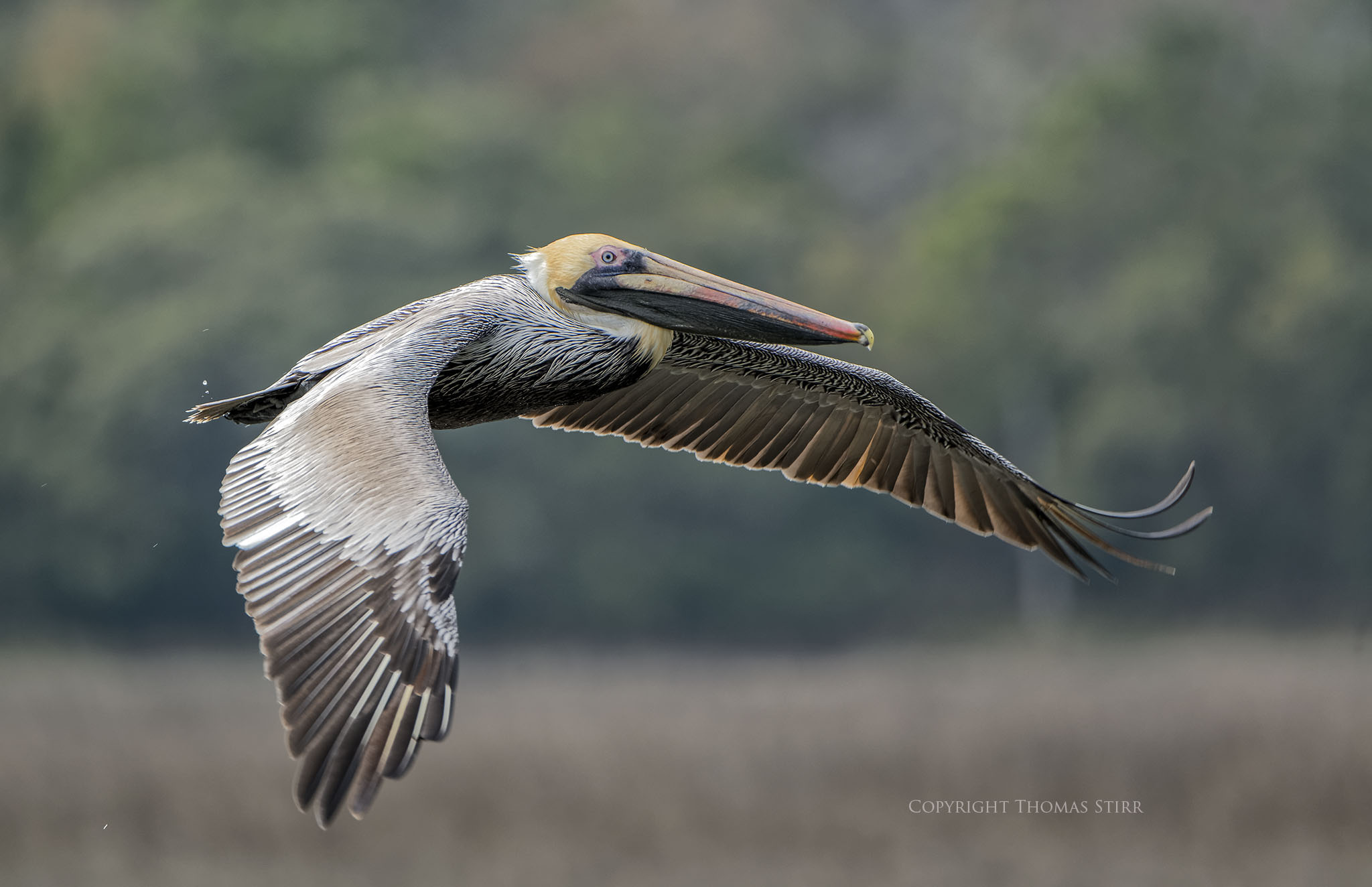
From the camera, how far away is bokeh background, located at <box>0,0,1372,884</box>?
1634 centimetres

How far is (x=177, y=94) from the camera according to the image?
54750 mm

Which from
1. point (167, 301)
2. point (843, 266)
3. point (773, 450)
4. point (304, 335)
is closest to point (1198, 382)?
point (843, 266)

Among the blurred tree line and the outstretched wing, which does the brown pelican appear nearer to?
the outstretched wing

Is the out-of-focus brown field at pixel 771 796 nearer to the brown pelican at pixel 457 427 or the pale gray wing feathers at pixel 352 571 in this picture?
the brown pelican at pixel 457 427

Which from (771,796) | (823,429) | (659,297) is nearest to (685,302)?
(659,297)

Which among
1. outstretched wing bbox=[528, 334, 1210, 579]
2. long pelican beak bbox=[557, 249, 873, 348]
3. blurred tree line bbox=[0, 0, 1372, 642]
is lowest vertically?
Answer: blurred tree line bbox=[0, 0, 1372, 642]

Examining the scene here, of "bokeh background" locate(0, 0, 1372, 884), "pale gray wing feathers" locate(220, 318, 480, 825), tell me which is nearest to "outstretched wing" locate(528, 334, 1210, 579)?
"pale gray wing feathers" locate(220, 318, 480, 825)

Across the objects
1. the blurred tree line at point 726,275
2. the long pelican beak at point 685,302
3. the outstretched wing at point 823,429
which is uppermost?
the long pelican beak at point 685,302

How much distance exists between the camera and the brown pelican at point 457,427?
571 centimetres

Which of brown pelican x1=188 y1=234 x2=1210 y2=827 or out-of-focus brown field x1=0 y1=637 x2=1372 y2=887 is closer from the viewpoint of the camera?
brown pelican x1=188 y1=234 x2=1210 y2=827

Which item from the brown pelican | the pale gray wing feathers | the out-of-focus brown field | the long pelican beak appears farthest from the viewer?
the out-of-focus brown field

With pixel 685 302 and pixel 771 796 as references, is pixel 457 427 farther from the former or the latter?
pixel 771 796

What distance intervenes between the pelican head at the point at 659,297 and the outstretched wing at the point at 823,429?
0.92 metres

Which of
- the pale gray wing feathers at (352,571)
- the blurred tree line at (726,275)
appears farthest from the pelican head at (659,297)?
the blurred tree line at (726,275)
